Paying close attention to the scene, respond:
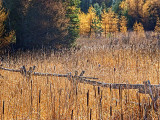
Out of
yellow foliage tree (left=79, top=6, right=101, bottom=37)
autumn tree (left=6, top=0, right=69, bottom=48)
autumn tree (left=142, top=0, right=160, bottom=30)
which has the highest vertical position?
autumn tree (left=142, top=0, right=160, bottom=30)

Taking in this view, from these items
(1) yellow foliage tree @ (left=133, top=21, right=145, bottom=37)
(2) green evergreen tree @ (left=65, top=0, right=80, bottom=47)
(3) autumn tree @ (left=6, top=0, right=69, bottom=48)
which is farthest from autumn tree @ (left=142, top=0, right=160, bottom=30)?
(3) autumn tree @ (left=6, top=0, right=69, bottom=48)

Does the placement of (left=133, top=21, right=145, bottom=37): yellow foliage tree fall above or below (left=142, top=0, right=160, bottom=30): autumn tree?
below

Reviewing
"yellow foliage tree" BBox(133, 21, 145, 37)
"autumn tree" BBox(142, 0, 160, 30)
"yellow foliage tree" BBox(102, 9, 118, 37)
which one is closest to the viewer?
"yellow foliage tree" BBox(133, 21, 145, 37)

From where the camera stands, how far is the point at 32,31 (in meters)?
9.09

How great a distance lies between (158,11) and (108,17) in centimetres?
692

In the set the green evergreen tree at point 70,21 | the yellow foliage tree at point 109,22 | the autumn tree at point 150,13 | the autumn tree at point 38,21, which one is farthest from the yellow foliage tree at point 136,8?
the autumn tree at point 38,21

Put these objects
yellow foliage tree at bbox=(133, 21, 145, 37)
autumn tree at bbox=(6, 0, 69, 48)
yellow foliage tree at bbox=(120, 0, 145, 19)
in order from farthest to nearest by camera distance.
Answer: yellow foliage tree at bbox=(120, 0, 145, 19) → yellow foliage tree at bbox=(133, 21, 145, 37) → autumn tree at bbox=(6, 0, 69, 48)

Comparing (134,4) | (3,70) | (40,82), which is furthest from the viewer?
(134,4)

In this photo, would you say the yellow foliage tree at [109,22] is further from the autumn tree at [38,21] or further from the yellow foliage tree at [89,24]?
the autumn tree at [38,21]

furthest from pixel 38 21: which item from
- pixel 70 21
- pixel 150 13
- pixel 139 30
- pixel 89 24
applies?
pixel 150 13

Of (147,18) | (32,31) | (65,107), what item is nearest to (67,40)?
(32,31)

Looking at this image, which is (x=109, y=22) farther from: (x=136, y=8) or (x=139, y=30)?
(x=136, y=8)

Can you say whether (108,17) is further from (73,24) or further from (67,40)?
(67,40)

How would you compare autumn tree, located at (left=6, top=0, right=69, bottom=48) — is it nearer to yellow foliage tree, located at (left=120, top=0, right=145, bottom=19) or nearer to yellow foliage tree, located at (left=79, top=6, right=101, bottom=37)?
yellow foliage tree, located at (left=79, top=6, right=101, bottom=37)
